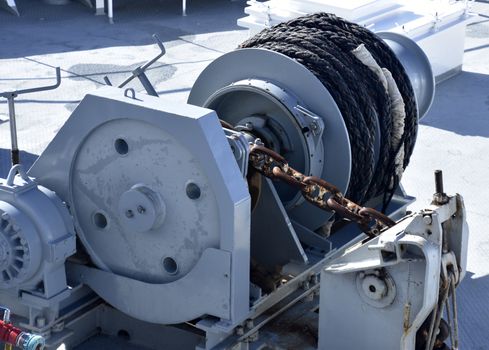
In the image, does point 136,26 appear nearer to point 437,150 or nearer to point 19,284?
point 437,150

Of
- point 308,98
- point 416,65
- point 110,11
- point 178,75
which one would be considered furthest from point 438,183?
point 110,11

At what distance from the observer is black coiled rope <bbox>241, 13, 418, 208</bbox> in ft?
15.1

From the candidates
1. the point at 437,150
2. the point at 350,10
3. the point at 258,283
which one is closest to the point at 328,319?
the point at 258,283

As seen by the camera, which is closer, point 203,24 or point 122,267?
point 122,267

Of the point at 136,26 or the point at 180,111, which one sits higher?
the point at 180,111

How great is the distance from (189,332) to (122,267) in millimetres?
393

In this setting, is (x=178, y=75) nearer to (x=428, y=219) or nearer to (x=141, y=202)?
(x=141, y=202)

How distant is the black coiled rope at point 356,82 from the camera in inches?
181

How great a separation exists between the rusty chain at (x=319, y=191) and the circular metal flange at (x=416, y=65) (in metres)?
1.48

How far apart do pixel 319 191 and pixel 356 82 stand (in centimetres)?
76

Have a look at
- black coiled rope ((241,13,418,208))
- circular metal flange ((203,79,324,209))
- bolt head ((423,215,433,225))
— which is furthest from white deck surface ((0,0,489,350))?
bolt head ((423,215,433,225))

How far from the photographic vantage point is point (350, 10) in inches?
317

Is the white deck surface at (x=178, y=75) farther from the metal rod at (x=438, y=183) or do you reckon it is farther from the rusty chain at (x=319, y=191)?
the metal rod at (x=438, y=183)

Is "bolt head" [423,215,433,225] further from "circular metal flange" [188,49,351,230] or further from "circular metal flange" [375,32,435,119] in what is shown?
"circular metal flange" [375,32,435,119]
